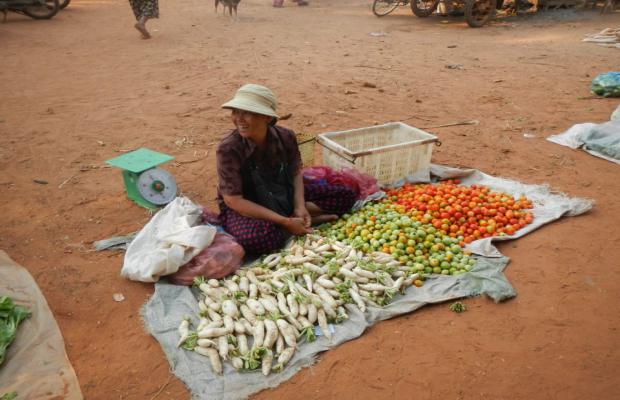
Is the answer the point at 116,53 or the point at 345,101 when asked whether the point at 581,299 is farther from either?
the point at 116,53

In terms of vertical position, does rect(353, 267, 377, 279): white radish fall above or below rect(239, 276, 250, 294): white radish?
above

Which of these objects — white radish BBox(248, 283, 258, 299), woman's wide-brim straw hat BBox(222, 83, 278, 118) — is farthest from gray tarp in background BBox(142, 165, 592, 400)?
woman's wide-brim straw hat BBox(222, 83, 278, 118)

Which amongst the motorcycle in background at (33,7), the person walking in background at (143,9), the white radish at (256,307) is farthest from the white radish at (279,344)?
the motorcycle in background at (33,7)

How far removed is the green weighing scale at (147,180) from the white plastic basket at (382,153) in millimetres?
1419

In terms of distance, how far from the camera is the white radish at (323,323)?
8.27ft

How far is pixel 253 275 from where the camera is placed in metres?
2.94

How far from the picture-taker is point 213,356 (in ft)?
7.73

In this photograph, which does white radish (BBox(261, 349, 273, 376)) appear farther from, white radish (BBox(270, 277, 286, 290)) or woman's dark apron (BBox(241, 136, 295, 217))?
woman's dark apron (BBox(241, 136, 295, 217))

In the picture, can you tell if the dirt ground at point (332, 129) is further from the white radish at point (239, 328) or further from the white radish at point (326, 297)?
the white radish at point (239, 328)

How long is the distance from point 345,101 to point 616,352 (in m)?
4.90

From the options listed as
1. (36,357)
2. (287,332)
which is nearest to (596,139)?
(287,332)

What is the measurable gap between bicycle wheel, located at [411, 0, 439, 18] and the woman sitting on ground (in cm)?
1246

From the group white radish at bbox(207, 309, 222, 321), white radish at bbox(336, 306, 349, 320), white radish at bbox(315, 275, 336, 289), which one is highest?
white radish at bbox(315, 275, 336, 289)

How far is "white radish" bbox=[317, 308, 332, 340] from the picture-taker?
2.52m
